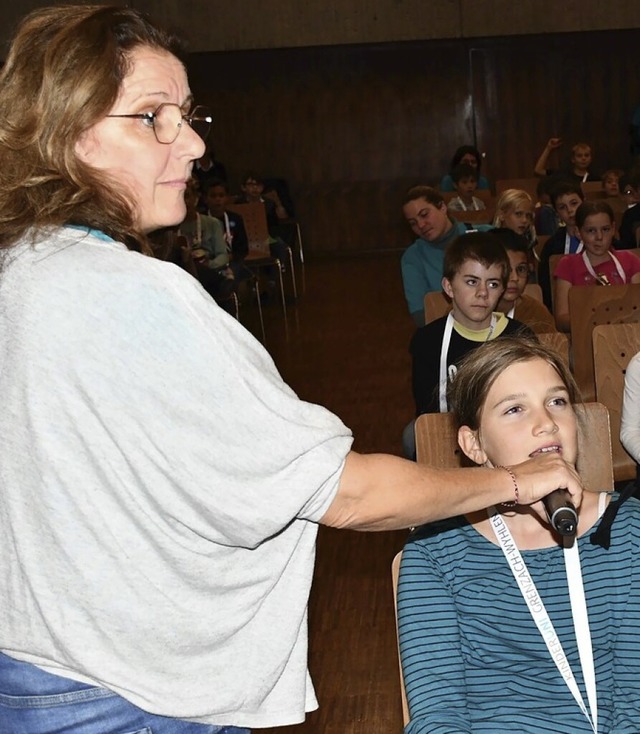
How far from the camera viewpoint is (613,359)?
4.21 metres

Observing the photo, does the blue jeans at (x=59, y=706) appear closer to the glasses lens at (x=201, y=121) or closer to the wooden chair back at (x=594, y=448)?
the glasses lens at (x=201, y=121)

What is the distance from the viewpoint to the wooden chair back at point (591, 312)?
16.9 feet

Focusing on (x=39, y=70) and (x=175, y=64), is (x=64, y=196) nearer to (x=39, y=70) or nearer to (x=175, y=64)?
(x=39, y=70)

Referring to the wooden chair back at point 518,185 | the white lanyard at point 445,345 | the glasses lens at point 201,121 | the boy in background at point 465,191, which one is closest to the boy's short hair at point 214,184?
the boy in background at point 465,191

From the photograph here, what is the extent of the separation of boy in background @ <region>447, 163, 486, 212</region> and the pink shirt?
351cm

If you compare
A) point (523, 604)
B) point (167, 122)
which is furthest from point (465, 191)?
point (167, 122)

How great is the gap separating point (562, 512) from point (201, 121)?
2.47 ft

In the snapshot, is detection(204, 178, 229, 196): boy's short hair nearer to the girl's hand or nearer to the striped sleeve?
the striped sleeve

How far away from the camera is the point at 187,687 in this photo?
53.2 inches

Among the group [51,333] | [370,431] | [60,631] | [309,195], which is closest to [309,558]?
[60,631]

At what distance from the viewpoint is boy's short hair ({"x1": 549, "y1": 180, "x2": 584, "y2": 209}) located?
327 inches

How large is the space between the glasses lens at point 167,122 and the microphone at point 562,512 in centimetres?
73

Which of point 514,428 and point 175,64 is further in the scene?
point 514,428

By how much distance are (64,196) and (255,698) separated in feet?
2.19
